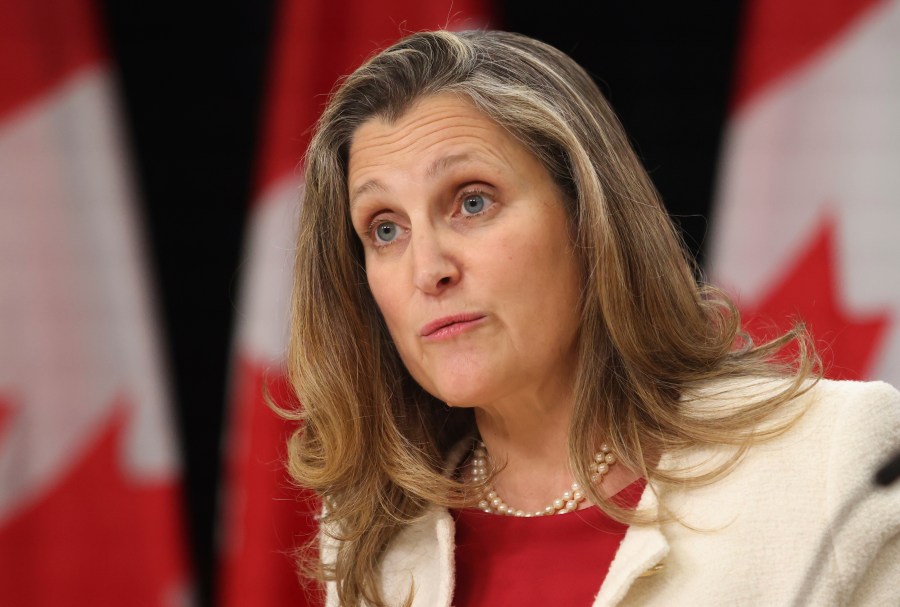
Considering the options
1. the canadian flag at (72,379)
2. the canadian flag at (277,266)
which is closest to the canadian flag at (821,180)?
the canadian flag at (277,266)

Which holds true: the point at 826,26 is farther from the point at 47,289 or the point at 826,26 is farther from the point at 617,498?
the point at 47,289

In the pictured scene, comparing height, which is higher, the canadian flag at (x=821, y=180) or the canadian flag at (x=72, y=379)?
the canadian flag at (x=821, y=180)

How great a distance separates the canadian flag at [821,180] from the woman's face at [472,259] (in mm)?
1174

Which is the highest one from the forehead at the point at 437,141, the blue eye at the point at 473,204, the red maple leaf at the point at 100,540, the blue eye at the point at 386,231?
the forehead at the point at 437,141

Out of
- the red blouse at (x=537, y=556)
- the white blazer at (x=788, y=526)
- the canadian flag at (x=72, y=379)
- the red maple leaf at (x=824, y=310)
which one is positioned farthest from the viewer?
the canadian flag at (x=72, y=379)

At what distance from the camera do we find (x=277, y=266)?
2.98 meters

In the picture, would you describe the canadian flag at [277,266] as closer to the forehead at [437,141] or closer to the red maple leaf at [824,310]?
the red maple leaf at [824,310]

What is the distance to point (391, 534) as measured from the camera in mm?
1793

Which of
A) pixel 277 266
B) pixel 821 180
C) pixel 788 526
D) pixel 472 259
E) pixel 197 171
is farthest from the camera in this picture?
pixel 197 171

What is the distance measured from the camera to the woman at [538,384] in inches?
56.5

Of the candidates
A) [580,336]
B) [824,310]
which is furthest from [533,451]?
[824,310]

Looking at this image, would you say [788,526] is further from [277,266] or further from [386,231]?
[277,266]

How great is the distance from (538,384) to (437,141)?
0.39 meters

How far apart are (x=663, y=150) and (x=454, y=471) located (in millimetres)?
1401
